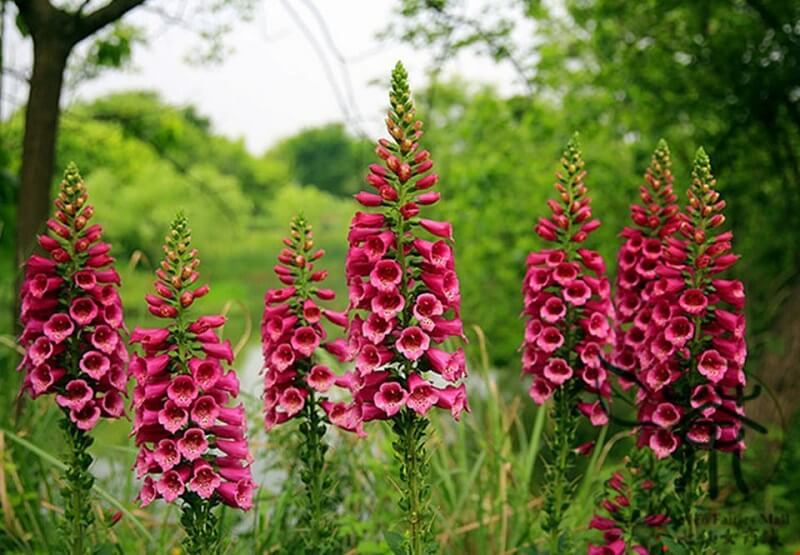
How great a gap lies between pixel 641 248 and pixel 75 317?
7.13ft

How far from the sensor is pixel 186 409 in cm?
311

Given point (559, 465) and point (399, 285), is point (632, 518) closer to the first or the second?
point (559, 465)

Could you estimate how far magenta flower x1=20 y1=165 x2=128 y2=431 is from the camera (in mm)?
3477

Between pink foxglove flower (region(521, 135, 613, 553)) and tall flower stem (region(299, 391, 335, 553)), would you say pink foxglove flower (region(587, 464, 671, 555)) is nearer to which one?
pink foxglove flower (region(521, 135, 613, 553))

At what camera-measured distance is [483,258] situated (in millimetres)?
12625

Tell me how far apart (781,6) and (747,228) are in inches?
118

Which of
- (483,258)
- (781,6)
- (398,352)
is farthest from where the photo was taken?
(483,258)

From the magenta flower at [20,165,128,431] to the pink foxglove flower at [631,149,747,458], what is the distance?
6.38ft

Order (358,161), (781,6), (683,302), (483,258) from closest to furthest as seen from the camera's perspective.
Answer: (683,302) < (358,161) < (781,6) < (483,258)

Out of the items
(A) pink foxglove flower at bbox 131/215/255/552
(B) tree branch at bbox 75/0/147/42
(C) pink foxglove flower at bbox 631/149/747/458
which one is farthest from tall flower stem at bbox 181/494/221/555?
(B) tree branch at bbox 75/0/147/42

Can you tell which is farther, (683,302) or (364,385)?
(683,302)

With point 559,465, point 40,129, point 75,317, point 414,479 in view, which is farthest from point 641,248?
point 40,129

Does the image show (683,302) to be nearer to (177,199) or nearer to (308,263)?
(308,263)

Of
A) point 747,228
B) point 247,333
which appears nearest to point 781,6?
point 747,228
